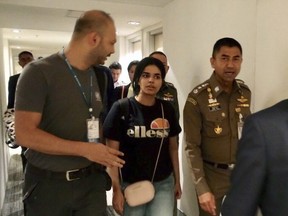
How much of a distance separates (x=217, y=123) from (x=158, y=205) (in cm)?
61

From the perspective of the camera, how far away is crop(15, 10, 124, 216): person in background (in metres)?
1.28

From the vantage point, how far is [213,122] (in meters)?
1.76

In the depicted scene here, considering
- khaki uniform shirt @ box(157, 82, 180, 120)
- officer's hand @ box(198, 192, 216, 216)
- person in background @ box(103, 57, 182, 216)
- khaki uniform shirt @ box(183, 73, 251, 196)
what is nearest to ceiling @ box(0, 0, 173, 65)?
khaki uniform shirt @ box(157, 82, 180, 120)

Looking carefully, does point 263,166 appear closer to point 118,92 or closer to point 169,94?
point 169,94

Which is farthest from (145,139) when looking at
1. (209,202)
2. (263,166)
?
(263,166)

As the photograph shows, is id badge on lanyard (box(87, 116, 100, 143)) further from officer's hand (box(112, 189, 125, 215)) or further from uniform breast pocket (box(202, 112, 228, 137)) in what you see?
uniform breast pocket (box(202, 112, 228, 137))

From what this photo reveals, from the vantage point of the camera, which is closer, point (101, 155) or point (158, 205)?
point (101, 155)

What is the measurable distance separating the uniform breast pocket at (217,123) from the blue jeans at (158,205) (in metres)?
0.43

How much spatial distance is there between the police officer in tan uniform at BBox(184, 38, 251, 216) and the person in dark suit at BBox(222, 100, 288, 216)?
93cm

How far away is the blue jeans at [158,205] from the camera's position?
181 cm

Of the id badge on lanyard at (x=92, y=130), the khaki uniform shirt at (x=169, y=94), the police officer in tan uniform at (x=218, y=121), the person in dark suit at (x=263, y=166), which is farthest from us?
the khaki uniform shirt at (x=169, y=94)

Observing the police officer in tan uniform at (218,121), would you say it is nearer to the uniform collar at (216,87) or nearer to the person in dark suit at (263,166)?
the uniform collar at (216,87)

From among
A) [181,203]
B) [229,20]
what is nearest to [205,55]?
[229,20]

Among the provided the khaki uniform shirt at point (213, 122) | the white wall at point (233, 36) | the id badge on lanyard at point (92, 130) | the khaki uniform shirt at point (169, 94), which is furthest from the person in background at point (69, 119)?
the khaki uniform shirt at point (169, 94)
